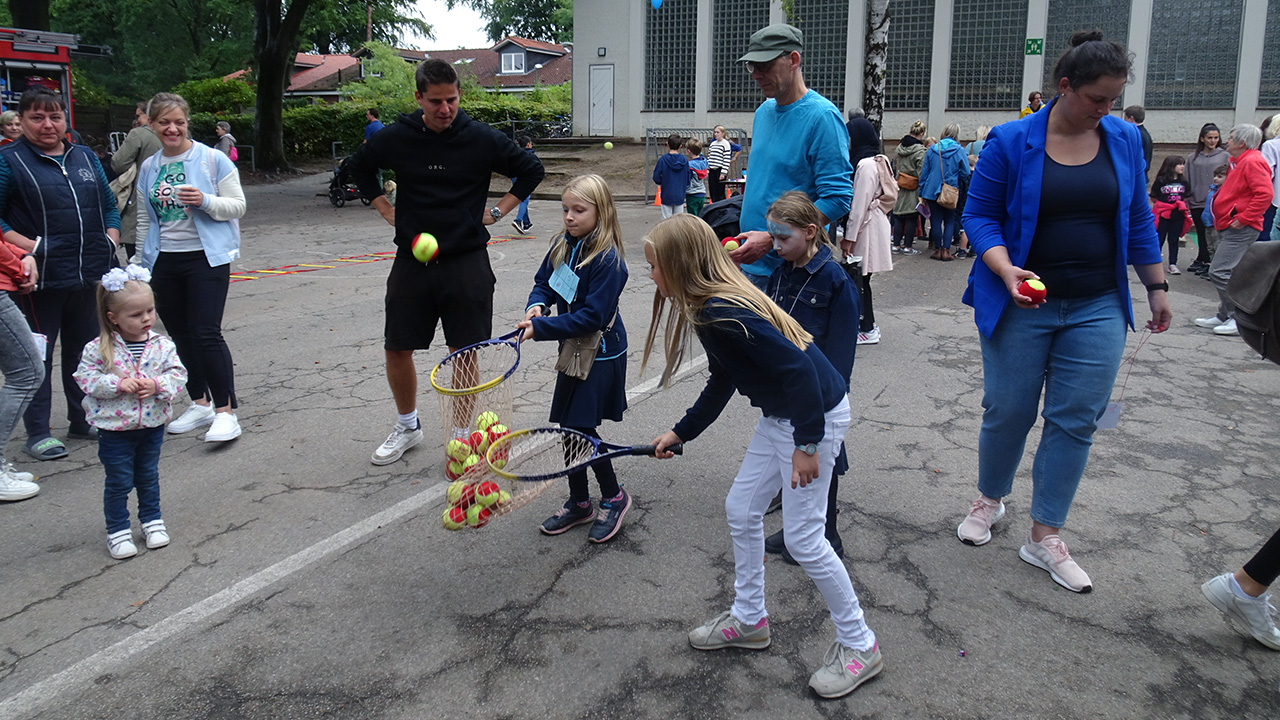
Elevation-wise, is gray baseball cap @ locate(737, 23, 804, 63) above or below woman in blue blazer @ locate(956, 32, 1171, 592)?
above

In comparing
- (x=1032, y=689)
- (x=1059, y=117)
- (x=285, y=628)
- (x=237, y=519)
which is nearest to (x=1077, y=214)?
(x=1059, y=117)

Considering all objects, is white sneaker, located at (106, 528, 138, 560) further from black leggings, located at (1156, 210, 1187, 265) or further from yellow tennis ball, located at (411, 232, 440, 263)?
black leggings, located at (1156, 210, 1187, 265)

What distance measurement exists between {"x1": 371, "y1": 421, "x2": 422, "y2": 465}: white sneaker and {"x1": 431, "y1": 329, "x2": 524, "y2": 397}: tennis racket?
44.1 inches

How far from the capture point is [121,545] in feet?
12.4

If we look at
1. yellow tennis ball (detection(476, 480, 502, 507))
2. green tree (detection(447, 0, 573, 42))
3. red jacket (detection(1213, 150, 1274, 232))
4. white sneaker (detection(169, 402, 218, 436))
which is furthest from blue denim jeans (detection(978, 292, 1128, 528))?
green tree (detection(447, 0, 573, 42))

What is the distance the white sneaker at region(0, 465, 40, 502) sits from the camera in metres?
4.34

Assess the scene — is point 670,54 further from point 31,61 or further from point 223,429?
point 223,429

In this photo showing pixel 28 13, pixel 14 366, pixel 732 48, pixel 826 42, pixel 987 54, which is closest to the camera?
pixel 14 366

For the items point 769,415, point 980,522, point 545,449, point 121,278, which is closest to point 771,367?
point 769,415

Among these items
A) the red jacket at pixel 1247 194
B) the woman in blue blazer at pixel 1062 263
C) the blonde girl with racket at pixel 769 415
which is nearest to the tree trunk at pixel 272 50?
the red jacket at pixel 1247 194

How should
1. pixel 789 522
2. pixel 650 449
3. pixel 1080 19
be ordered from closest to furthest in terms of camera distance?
pixel 789 522 < pixel 650 449 < pixel 1080 19

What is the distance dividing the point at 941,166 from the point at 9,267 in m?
11.3

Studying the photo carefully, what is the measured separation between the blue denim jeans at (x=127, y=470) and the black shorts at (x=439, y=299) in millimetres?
1217

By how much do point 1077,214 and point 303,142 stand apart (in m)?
35.1
